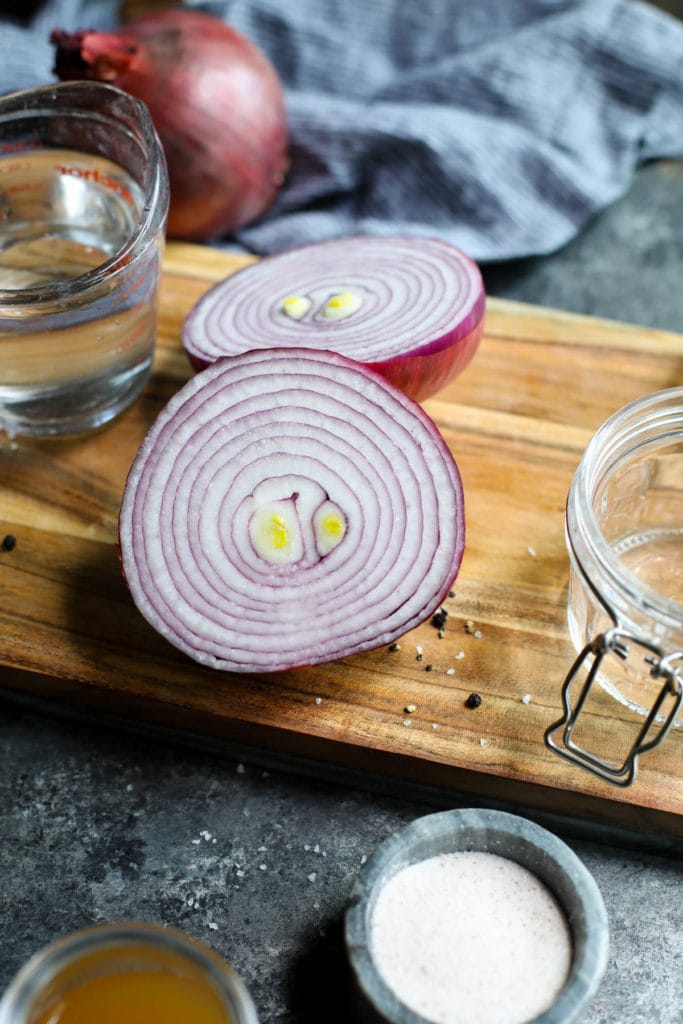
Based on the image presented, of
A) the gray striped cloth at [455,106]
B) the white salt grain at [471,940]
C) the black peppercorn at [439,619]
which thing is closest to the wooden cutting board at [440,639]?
the black peppercorn at [439,619]

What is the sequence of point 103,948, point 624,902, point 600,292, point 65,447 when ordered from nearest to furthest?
point 103,948, point 624,902, point 65,447, point 600,292

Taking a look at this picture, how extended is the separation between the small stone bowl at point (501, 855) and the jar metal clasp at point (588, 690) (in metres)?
0.09

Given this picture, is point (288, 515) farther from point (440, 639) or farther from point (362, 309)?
point (362, 309)

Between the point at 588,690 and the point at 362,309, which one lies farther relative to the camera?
the point at 362,309

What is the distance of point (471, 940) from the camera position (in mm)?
1158

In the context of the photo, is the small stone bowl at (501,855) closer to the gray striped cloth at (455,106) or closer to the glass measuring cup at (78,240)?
the glass measuring cup at (78,240)

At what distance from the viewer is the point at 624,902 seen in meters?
1.30

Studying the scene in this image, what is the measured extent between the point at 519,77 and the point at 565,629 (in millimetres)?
1178

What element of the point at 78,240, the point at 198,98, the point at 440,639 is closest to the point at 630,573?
the point at 440,639

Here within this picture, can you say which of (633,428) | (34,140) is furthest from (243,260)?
(633,428)

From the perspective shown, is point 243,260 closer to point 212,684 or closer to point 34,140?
point 34,140

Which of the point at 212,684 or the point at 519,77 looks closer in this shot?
the point at 212,684

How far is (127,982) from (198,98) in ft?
4.53

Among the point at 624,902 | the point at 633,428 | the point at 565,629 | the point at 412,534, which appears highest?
the point at 633,428
